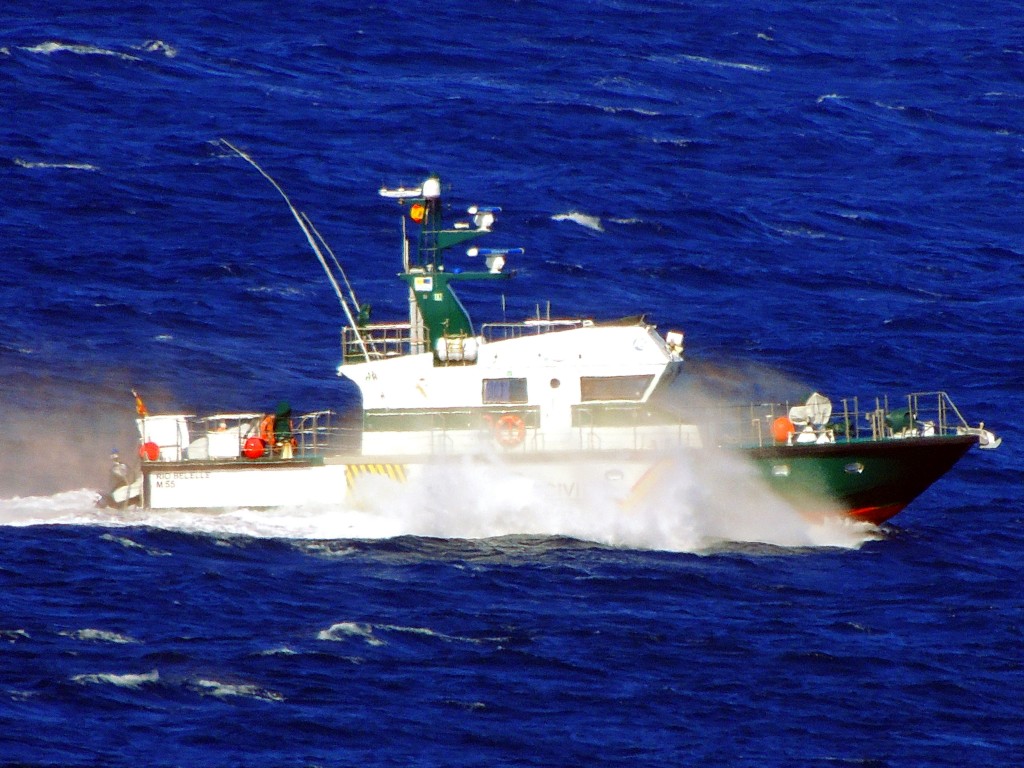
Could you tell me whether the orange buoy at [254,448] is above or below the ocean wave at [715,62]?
below

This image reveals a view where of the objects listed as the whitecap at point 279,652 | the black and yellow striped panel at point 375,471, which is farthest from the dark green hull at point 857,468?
the whitecap at point 279,652

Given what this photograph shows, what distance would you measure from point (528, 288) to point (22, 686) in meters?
28.9

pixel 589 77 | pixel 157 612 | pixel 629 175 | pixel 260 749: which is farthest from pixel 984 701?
pixel 589 77

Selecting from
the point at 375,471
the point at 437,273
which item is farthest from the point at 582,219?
the point at 375,471

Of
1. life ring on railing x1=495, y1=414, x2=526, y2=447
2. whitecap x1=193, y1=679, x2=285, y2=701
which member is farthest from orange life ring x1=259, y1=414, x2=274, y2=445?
whitecap x1=193, y1=679, x2=285, y2=701

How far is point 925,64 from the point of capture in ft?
266

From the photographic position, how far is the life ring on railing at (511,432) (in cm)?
3562

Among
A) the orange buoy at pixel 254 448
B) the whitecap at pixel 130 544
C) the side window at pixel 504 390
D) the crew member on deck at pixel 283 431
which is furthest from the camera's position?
the crew member on deck at pixel 283 431

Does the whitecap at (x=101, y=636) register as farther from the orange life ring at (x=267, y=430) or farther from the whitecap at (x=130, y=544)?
the orange life ring at (x=267, y=430)

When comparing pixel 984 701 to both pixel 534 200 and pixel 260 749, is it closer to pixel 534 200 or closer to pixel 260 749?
pixel 260 749

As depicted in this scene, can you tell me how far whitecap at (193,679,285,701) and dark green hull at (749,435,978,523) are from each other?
13161 millimetres

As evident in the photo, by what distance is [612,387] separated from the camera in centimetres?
3572

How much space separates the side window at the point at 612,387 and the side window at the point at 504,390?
1.29m

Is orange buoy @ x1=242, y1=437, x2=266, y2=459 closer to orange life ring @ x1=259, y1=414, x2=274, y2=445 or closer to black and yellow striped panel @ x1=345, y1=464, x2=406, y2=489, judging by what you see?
orange life ring @ x1=259, y1=414, x2=274, y2=445
